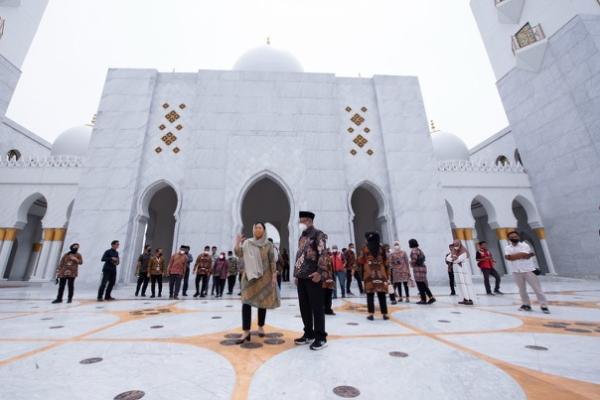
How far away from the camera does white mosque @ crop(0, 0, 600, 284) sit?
1081 cm

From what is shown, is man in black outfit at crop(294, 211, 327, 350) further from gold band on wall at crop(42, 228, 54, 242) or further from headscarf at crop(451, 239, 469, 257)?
gold band on wall at crop(42, 228, 54, 242)

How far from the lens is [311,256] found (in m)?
3.13

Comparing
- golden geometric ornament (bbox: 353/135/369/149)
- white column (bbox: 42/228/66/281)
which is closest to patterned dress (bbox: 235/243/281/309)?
golden geometric ornament (bbox: 353/135/369/149)

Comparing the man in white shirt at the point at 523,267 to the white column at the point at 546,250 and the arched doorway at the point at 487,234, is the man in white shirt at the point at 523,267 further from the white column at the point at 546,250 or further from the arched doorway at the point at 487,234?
the arched doorway at the point at 487,234

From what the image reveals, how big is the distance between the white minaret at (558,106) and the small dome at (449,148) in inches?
173

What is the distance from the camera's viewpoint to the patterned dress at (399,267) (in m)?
6.37

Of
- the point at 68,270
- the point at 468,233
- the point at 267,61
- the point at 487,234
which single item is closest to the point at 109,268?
the point at 68,270

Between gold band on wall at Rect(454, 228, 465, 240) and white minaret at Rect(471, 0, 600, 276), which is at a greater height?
white minaret at Rect(471, 0, 600, 276)

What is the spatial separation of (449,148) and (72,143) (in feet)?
91.0

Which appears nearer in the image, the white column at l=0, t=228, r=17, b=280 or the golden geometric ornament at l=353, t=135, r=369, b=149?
the golden geometric ornament at l=353, t=135, r=369, b=149

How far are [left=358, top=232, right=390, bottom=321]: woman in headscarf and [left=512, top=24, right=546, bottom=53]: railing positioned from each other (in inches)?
671

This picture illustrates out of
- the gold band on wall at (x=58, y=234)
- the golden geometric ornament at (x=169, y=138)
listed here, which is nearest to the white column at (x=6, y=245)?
the gold band on wall at (x=58, y=234)

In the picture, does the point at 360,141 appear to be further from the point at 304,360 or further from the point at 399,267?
the point at 304,360

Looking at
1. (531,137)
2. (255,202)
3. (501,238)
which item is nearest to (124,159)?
(255,202)
